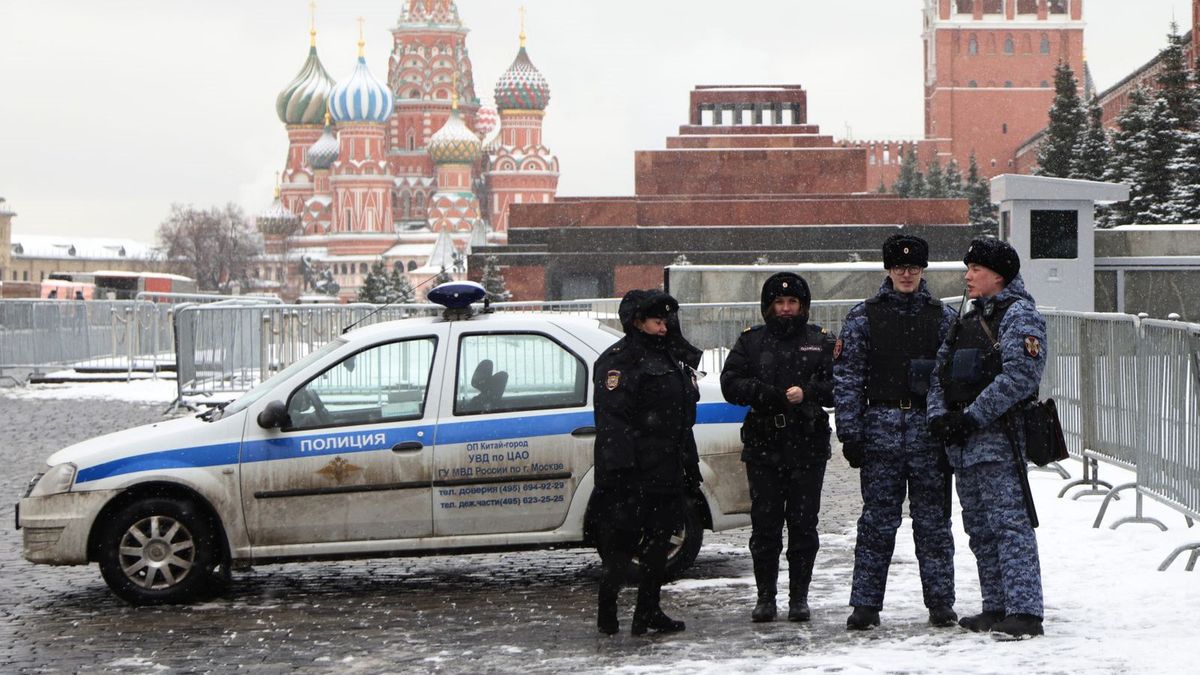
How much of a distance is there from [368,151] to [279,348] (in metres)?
126

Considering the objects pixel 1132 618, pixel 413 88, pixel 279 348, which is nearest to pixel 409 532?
pixel 1132 618

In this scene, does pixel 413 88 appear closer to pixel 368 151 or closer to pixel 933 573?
pixel 368 151

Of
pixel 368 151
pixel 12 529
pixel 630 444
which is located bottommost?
pixel 12 529

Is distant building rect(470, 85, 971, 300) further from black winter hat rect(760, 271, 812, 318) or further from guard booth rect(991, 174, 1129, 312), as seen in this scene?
black winter hat rect(760, 271, 812, 318)

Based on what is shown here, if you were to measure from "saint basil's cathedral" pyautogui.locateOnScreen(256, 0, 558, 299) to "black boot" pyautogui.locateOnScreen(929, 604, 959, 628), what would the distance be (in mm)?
134601

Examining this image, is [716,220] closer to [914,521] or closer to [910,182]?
[910,182]

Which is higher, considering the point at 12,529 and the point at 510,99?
the point at 510,99

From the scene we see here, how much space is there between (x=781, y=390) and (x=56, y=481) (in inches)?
147

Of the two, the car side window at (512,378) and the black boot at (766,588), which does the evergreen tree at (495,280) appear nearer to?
the car side window at (512,378)

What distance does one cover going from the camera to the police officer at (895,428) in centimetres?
792

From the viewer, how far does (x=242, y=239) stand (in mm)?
141250

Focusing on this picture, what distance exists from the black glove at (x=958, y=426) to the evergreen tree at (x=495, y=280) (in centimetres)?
5303

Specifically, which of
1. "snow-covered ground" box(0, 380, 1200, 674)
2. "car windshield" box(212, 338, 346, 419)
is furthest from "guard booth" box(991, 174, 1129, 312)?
"car windshield" box(212, 338, 346, 419)

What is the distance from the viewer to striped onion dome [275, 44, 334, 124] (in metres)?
157
